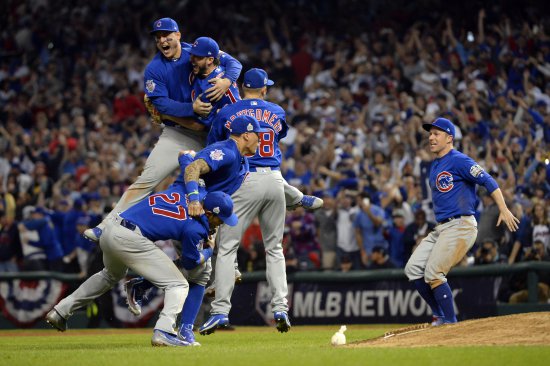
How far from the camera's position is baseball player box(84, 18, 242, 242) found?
33.9 ft

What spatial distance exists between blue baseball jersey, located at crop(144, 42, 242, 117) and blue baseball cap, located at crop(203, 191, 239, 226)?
5.12ft

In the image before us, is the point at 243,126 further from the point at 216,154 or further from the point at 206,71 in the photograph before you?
the point at 206,71

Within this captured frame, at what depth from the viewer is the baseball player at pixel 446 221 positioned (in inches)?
427

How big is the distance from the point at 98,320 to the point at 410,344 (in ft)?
27.5

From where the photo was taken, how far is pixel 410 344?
8898 mm

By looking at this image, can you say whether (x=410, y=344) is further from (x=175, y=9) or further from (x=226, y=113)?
(x=175, y=9)

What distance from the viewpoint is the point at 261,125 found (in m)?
10.4

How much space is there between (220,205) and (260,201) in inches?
58.6

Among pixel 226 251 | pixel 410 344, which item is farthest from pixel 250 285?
pixel 410 344

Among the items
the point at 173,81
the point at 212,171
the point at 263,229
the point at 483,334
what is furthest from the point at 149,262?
the point at 483,334

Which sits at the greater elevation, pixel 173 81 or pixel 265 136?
pixel 173 81

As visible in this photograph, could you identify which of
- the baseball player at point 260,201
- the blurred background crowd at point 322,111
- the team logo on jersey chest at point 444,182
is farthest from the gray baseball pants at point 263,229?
the blurred background crowd at point 322,111

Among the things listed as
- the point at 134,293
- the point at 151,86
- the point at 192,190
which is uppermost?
the point at 151,86

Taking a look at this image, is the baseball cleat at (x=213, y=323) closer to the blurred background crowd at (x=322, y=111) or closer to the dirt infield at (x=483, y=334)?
the dirt infield at (x=483, y=334)
